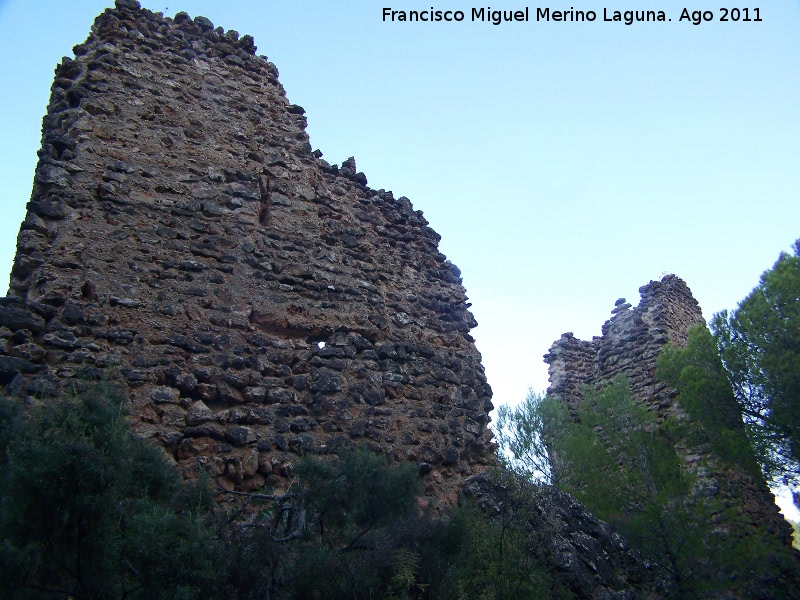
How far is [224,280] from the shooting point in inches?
229

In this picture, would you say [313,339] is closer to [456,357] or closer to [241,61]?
[456,357]

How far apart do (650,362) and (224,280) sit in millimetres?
7758

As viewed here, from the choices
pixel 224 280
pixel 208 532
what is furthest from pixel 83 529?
pixel 224 280

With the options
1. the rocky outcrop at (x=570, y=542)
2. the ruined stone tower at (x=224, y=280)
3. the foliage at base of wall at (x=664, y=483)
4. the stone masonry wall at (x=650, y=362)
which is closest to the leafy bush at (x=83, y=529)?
the ruined stone tower at (x=224, y=280)

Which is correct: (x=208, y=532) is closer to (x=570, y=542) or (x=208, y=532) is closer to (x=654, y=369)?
(x=570, y=542)

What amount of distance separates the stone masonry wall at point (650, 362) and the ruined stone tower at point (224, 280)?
470 centimetres

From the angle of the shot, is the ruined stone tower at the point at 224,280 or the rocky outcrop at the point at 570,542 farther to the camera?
the ruined stone tower at the point at 224,280

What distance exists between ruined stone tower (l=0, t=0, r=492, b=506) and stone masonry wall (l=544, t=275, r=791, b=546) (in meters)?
4.70

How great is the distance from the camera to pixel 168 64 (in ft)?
22.5

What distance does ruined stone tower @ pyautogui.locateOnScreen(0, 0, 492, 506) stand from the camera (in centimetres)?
499

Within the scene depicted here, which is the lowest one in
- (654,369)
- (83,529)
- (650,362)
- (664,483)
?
(83,529)

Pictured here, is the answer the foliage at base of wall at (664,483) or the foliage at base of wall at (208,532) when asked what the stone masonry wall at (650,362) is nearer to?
the foliage at base of wall at (664,483)

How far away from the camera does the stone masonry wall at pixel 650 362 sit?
9.38 m

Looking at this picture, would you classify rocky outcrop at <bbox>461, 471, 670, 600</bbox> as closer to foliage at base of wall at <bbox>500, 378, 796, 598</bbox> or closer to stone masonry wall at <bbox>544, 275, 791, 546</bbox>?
foliage at base of wall at <bbox>500, 378, 796, 598</bbox>
